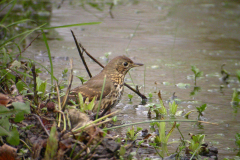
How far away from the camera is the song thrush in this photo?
401cm

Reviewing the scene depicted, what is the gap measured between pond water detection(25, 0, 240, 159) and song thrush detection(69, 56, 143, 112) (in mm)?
231

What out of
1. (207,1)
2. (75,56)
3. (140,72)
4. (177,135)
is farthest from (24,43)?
(207,1)

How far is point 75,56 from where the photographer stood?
661 cm

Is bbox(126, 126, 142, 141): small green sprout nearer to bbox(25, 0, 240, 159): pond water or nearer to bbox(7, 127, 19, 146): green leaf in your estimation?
bbox(25, 0, 240, 159): pond water

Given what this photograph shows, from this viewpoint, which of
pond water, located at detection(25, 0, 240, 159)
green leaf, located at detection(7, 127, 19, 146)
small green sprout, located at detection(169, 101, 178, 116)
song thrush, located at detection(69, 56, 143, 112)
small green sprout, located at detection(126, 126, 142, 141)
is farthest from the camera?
pond water, located at detection(25, 0, 240, 159)

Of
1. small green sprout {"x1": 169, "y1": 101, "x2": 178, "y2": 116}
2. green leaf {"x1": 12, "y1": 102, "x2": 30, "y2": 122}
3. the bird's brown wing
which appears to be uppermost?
green leaf {"x1": 12, "y1": 102, "x2": 30, "y2": 122}

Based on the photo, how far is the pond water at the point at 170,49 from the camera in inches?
163

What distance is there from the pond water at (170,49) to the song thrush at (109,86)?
9.1 inches

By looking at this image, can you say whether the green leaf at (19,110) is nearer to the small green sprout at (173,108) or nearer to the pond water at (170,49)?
the pond water at (170,49)

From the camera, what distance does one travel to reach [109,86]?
426cm

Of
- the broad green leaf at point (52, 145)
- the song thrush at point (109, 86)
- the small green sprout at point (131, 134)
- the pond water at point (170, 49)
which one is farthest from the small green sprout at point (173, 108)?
the broad green leaf at point (52, 145)

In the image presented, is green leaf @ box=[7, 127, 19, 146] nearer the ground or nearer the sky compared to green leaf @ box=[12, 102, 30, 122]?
nearer the ground

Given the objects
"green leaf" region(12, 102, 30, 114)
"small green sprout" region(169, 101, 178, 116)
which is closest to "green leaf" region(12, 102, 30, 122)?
"green leaf" region(12, 102, 30, 114)

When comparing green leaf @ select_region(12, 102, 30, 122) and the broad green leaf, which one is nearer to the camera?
the broad green leaf
